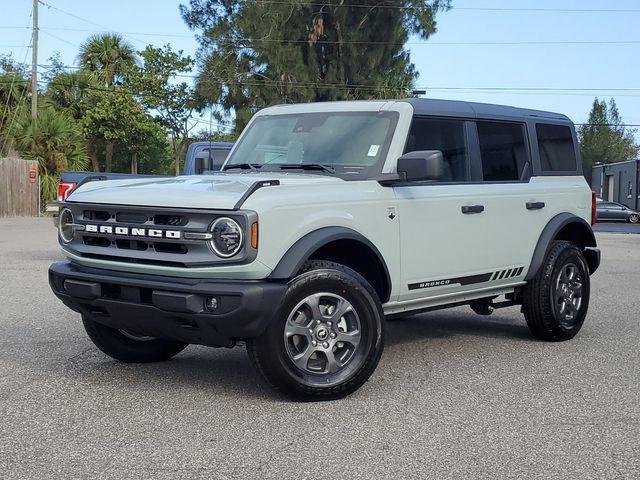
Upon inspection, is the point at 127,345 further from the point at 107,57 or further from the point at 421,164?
the point at 107,57

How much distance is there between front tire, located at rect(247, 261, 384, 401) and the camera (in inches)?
217

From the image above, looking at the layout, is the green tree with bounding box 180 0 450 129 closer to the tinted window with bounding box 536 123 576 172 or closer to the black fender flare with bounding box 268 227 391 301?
the tinted window with bounding box 536 123 576 172

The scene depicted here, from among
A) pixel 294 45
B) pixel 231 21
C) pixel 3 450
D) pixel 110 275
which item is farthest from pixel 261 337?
pixel 231 21

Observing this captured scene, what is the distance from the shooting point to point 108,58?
167 feet

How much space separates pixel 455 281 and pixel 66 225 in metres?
2.83

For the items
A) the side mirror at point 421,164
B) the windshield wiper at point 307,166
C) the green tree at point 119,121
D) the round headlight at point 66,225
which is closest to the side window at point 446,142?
the side mirror at point 421,164

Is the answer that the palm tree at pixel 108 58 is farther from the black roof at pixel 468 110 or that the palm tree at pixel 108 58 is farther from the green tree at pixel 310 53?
the black roof at pixel 468 110

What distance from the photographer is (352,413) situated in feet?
18.0

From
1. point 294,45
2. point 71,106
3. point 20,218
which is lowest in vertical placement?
point 20,218

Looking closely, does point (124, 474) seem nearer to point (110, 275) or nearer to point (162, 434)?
point (162, 434)

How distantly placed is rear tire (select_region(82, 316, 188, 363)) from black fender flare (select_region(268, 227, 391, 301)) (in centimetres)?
153

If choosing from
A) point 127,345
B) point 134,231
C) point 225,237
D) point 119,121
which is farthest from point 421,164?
point 119,121

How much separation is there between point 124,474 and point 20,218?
1244 inches

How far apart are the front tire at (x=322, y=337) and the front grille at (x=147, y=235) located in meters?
0.49
